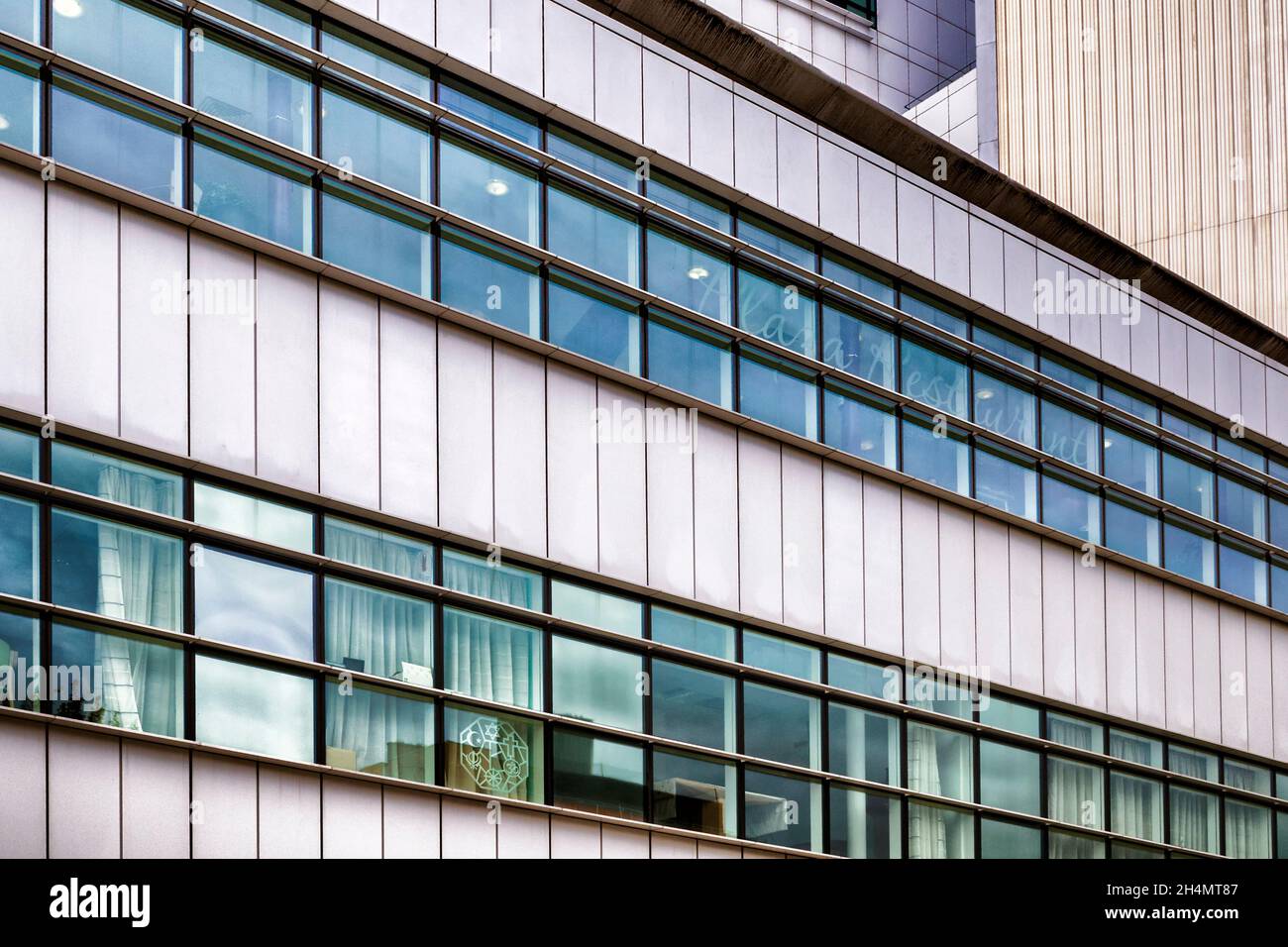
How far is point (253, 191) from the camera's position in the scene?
50.1 feet

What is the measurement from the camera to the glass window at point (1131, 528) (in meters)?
23.0

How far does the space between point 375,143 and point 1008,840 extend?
11.0 meters

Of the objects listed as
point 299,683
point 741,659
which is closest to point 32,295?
point 299,683

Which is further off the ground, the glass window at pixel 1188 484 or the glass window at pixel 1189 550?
the glass window at pixel 1188 484

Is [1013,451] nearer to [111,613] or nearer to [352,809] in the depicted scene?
[352,809]

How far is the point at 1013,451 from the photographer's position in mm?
21844

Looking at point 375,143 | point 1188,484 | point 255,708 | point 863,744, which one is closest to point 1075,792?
point 863,744

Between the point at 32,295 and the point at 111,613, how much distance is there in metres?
2.64

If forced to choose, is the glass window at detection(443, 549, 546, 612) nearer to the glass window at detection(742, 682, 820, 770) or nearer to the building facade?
the building facade

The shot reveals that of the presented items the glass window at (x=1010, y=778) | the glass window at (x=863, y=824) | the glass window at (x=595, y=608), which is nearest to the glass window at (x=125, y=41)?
the glass window at (x=595, y=608)

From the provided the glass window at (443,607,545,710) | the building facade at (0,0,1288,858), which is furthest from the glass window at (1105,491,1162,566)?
the glass window at (443,607,545,710)

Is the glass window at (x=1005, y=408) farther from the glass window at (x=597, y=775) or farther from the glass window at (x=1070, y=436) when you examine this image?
the glass window at (x=597, y=775)

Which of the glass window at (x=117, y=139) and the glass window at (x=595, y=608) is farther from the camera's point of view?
the glass window at (x=595, y=608)

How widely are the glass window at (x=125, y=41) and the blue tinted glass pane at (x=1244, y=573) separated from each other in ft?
54.1
